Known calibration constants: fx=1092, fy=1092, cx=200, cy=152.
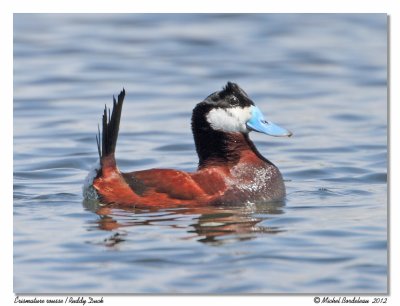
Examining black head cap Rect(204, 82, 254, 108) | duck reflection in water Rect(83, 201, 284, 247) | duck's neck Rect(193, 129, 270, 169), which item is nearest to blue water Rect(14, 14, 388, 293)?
duck reflection in water Rect(83, 201, 284, 247)

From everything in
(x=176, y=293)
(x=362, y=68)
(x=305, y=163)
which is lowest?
(x=176, y=293)

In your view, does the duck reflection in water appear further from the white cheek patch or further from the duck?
the white cheek patch

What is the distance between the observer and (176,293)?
6.77 meters

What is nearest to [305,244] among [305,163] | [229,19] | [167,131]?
[305,163]

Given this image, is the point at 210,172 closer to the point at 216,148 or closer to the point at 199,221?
the point at 216,148

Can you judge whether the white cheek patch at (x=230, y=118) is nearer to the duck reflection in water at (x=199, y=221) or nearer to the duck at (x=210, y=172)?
the duck at (x=210, y=172)

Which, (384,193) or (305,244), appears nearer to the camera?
(305,244)

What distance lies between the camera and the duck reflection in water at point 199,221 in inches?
313

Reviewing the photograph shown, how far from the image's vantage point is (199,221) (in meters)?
8.28

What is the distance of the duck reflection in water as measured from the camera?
796 centimetres

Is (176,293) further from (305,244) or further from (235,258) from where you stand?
(305,244)

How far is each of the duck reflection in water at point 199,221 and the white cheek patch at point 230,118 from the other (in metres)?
0.69

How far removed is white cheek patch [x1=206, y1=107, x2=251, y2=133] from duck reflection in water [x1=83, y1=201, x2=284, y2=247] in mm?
686

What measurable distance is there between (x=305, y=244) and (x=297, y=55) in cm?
874
